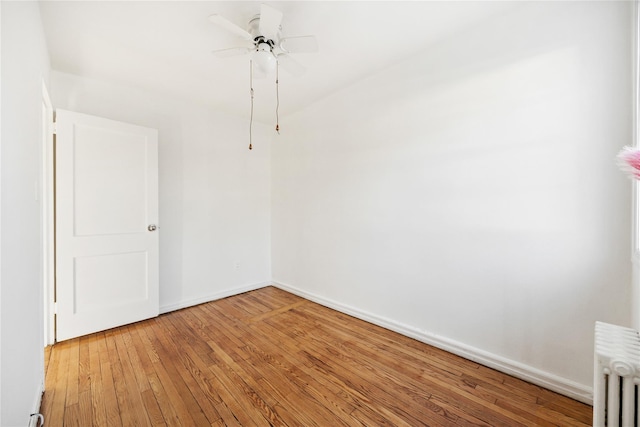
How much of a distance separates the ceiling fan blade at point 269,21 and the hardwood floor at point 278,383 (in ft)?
7.89

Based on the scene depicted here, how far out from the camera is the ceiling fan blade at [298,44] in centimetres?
178

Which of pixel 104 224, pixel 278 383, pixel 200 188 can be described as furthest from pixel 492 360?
pixel 104 224

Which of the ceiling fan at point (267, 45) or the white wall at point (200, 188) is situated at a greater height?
the ceiling fan at point (267, 45)

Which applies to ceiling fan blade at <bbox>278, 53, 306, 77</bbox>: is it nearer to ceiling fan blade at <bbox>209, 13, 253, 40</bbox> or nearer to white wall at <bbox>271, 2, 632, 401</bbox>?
ceiling fan blade at <bbox>209, 13, 253, 40</bbox>

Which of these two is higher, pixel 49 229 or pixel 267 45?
pixel 267 45

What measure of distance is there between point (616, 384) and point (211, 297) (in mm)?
3567

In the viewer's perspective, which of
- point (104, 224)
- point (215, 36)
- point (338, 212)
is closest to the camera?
point (215, 36)

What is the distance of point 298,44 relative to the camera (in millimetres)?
1857

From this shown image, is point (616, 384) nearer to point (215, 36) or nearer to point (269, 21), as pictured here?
point (269, 21)

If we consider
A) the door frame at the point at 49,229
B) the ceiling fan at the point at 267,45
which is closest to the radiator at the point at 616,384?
the ceiling fan at the point at 267,45

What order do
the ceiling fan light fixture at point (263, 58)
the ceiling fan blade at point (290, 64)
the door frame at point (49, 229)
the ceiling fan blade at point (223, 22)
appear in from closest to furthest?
the ceiling fan blade at point (223, 22)
the ceiling fan light fixture at point (263, 58)
the ceiling fan blade at point (290, 64)
the door frame at point (49, 229)

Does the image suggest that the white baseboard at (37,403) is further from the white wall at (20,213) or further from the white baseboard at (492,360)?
the white baseboard at (492,360)

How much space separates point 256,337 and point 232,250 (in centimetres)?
153

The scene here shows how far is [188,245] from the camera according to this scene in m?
3.25
